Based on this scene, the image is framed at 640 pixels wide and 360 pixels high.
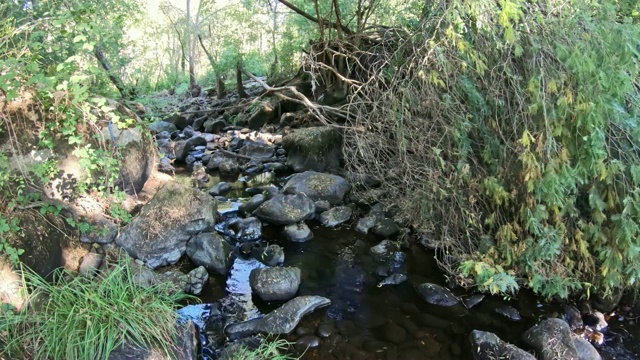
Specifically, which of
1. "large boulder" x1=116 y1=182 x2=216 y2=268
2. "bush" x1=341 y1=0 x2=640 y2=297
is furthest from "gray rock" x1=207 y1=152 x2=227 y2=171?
"bush" x1=341 y1=0 x2=640 y2=297

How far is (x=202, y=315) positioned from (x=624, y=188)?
3968 millimetres

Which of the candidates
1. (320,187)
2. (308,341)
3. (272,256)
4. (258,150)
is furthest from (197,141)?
(308,341)

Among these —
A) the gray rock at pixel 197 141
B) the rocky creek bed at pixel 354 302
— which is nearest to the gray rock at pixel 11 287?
the rocky creek bed at pixel 354 302

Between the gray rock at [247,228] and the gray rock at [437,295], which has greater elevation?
the gray rock at [247,228]

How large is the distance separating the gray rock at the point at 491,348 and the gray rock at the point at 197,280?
270cm

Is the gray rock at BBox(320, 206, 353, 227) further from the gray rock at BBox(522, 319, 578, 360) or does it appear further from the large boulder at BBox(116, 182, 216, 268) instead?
the gray rock at BBox(522, 319, 578, 360)

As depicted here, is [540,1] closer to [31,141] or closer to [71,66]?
[71,66]

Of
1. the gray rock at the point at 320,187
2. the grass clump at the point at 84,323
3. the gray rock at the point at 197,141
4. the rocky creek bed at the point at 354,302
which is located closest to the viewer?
the grass clump at the point at 84,323

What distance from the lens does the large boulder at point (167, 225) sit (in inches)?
194

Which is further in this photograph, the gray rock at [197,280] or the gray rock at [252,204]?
the gray rock at [252,204]

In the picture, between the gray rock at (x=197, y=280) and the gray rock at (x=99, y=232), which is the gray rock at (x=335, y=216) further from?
the gray rock at (x=99, y=232)

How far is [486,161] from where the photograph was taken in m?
4.29

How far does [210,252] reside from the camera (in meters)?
4.95

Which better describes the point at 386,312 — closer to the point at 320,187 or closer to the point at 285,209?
the point at 285,209
